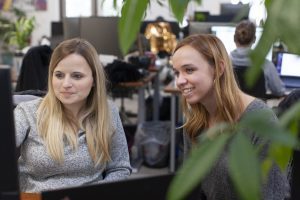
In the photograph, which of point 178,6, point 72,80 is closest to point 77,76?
point 72,80

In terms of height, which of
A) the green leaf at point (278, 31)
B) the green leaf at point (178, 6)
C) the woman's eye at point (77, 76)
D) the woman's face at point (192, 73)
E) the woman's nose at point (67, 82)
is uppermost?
the green leaf at point (178, 6)

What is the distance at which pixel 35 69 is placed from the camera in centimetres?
275

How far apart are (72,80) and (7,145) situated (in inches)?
32.2

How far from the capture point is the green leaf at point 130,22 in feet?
1.33

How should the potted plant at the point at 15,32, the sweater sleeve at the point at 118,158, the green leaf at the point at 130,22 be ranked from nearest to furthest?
the green leaf at the point at 130,22 → the sweater sleeve at the point at 118,158 → the potted plant at the point at 15,32

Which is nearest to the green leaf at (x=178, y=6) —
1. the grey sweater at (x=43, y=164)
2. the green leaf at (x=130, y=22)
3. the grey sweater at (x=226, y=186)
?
the green leaf at (x=130, y=22)

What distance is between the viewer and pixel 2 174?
0.64m

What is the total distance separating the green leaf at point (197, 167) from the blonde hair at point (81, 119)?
109cm

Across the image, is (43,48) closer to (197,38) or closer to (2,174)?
(197,38)

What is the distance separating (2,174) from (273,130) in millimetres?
471

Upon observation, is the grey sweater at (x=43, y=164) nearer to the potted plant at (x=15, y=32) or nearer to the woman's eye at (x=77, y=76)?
the woman's eye at (x=77, y=76)

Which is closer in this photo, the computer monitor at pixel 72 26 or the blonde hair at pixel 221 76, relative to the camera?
the blonde hair at pixel 221 76

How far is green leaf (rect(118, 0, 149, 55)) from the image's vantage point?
41 cm

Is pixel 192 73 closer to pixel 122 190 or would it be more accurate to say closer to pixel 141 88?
pixel 122 190
